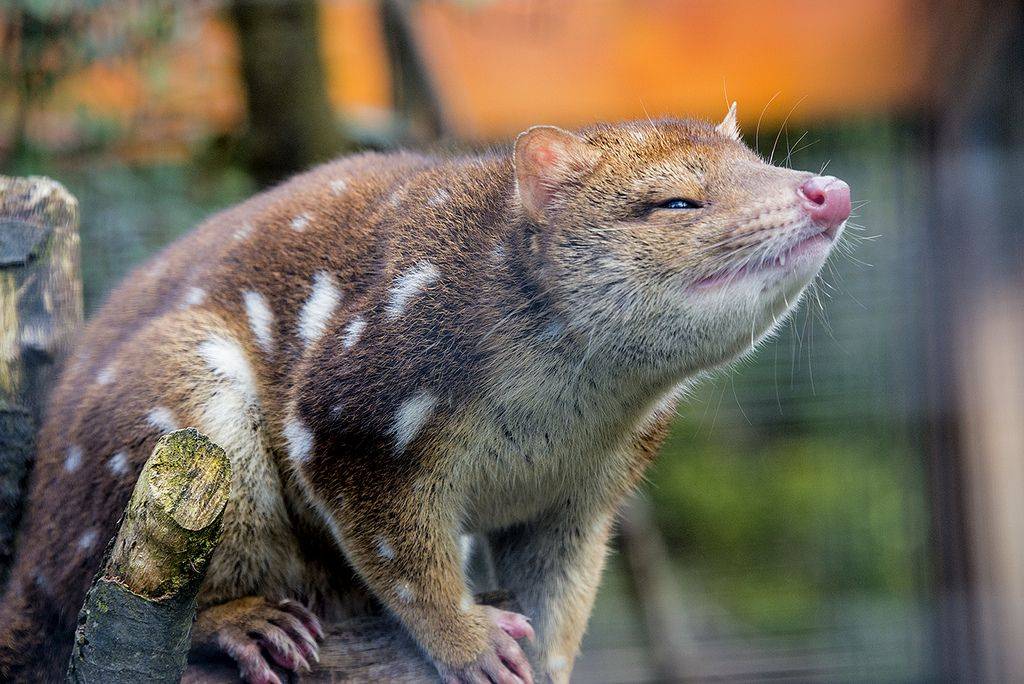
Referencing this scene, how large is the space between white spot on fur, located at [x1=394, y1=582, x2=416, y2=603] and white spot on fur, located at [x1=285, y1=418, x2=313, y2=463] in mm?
347

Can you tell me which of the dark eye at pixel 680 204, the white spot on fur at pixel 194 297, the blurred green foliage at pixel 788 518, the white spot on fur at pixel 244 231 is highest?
the dark eye at pixel 680 204

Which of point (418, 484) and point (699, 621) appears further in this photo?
→ point (699, 621)

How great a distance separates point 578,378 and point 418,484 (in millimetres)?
413

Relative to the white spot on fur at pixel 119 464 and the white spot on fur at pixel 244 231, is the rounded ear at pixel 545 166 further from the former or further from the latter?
the white spot on fur at pixel 119 464

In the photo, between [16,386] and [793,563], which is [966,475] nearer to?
[793,563]

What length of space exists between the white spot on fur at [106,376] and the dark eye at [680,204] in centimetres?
132

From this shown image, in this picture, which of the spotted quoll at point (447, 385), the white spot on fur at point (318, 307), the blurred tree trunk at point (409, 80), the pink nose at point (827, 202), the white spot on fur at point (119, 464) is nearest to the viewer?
the pink nose at point (827, 202)

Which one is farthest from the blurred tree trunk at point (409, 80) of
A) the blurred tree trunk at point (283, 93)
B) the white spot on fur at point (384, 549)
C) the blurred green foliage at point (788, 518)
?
the white spot on fur at point (384, 549)

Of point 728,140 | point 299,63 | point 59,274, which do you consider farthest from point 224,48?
point 728,140

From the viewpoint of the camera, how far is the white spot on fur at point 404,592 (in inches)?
98.0

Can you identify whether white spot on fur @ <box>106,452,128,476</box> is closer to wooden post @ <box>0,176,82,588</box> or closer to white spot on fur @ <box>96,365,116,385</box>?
white spot on fur @ <box>96,365,116,385</box>

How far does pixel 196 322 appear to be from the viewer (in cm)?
276

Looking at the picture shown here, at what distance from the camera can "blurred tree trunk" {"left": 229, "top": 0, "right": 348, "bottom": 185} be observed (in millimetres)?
5043

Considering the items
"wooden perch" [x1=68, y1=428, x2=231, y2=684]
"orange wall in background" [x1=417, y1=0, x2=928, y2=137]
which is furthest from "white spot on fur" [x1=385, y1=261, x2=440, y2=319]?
"orange wall in background" [x1=417, y1=0, x2=928, y2=137]
